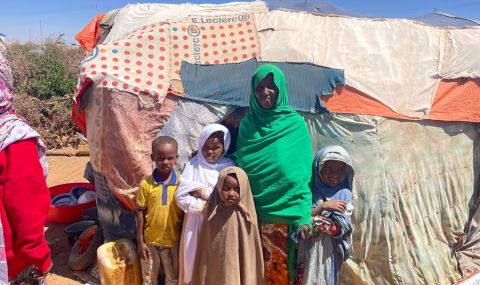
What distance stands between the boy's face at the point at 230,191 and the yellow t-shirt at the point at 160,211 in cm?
47

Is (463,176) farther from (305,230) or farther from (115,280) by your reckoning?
(115,280)

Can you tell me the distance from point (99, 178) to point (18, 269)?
1.61 metres

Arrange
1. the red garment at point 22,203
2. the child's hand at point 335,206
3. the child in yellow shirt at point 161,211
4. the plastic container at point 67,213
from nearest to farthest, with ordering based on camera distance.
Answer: the red garment at point 22,203, the child's hand at point 335,206, the child in yellow shirt at point 161,211, the plastic container at point 67,213

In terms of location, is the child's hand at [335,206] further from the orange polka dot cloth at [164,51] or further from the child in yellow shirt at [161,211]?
the orange polka dot cloth at [164,51]

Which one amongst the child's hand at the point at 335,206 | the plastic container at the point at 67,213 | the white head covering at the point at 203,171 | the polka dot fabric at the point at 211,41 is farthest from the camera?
the plastic container at the point at 67,213

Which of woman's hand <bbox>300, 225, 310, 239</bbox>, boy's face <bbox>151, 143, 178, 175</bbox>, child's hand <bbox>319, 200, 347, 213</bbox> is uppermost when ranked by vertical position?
boy's face <bbox>151, 143, 178, 175</bbox>

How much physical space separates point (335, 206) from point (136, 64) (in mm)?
1844

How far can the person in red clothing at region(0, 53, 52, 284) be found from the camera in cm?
192

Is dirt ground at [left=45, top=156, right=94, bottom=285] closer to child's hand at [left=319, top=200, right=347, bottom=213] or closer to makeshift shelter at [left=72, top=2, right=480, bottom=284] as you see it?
makeshift shelter at [left=72, top=2, right=480, bottom=284]

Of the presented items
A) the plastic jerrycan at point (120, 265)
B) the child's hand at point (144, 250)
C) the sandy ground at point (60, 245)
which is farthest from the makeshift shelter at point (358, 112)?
the sandy ground at point (60, 245)

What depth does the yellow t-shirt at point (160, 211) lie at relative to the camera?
290 centimetres

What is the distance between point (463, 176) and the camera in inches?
139

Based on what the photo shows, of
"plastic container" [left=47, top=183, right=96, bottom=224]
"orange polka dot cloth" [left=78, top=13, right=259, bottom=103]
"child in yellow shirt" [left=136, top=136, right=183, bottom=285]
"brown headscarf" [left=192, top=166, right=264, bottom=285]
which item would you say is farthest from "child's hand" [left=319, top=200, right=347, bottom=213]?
"plastic container" [left=47, top=183, right=96, bottom=224]

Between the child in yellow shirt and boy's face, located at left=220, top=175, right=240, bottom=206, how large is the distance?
471 millimetres
